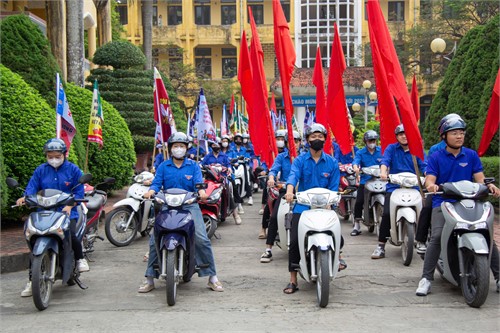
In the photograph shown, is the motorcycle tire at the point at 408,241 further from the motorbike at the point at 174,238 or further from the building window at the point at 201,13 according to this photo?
the building window at the point at 201,13

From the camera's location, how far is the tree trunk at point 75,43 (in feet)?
58.6

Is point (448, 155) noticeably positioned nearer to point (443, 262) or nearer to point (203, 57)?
point (443, 262)

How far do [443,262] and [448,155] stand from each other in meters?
1.08

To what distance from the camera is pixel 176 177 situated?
7.23 metres

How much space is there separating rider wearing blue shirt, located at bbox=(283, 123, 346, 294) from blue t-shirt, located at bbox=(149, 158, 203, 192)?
3.64ft

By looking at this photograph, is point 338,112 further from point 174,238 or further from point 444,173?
point 174,238

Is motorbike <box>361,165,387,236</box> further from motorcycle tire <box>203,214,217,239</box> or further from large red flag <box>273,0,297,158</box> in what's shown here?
motorcycle tire <box>203,214,217,239</box>

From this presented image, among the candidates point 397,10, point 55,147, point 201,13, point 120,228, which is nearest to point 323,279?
point 55,147

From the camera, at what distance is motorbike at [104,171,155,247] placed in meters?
10.3

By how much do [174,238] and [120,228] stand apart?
3.94 metres

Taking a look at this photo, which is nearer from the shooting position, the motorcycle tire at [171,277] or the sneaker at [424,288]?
the motorcycle tire at [171,277]

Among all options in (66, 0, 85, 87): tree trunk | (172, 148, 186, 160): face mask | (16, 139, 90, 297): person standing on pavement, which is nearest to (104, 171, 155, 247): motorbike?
(16, 139, 90, 297): person standing on pavement

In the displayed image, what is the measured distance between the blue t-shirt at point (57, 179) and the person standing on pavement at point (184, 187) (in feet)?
2.89

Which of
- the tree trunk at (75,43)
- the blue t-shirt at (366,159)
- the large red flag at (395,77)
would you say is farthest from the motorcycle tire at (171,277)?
the tree trunk at (75,43)
